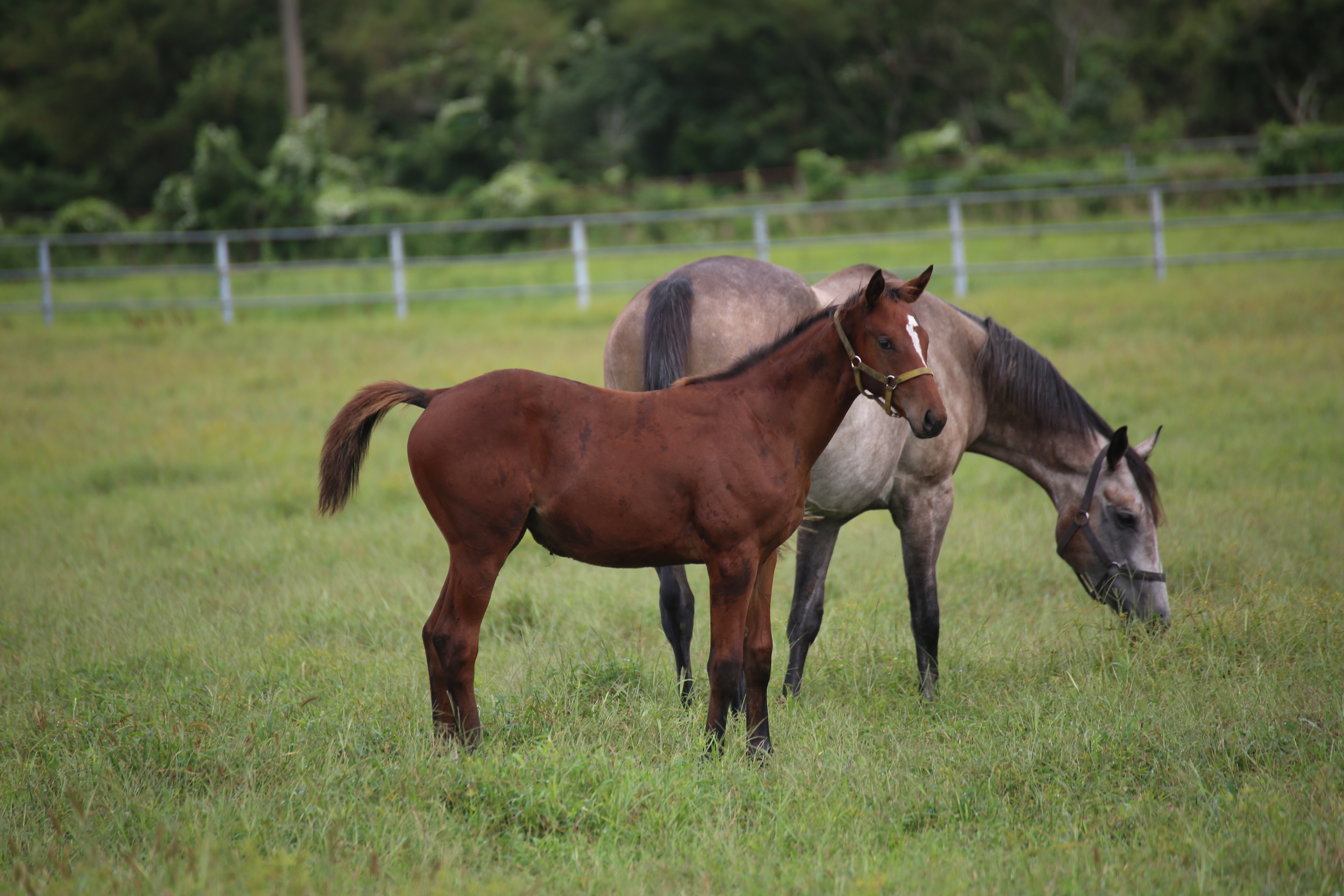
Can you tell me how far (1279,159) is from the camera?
17.8 m

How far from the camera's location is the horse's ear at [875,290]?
3105 millimetres

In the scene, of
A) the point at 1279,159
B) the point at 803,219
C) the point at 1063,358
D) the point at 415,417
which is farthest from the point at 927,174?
the point at 415,417

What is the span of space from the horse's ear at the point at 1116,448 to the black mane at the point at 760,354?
1783 mm

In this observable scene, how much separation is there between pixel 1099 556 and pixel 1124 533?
0.16m

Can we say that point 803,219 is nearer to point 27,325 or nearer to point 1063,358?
point 1063,358

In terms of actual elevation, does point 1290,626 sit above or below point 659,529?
below

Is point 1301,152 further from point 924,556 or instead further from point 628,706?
point 628,706

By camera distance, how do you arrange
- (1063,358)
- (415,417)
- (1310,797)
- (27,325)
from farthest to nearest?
(27,325)
(1063,358)
(415,417)
(1310,797)

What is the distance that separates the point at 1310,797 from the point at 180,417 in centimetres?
921

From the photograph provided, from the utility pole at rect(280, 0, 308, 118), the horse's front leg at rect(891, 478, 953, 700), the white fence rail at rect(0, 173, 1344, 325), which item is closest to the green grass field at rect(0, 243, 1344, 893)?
the horse's front leg at rect(891, 478, 953, 700)

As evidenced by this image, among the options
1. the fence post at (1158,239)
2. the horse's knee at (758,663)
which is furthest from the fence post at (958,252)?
the horse's knee at (758,663)

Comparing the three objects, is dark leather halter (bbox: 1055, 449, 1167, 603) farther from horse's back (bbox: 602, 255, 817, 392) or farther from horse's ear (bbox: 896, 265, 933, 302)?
horse's ear (bbox: 896, 265, 933, 302)

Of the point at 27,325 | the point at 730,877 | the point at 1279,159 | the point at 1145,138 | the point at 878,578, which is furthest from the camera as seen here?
the point at 1145,138

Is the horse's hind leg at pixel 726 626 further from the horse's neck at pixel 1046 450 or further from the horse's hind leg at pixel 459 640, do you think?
the horse's neck at pixel 1046 450
